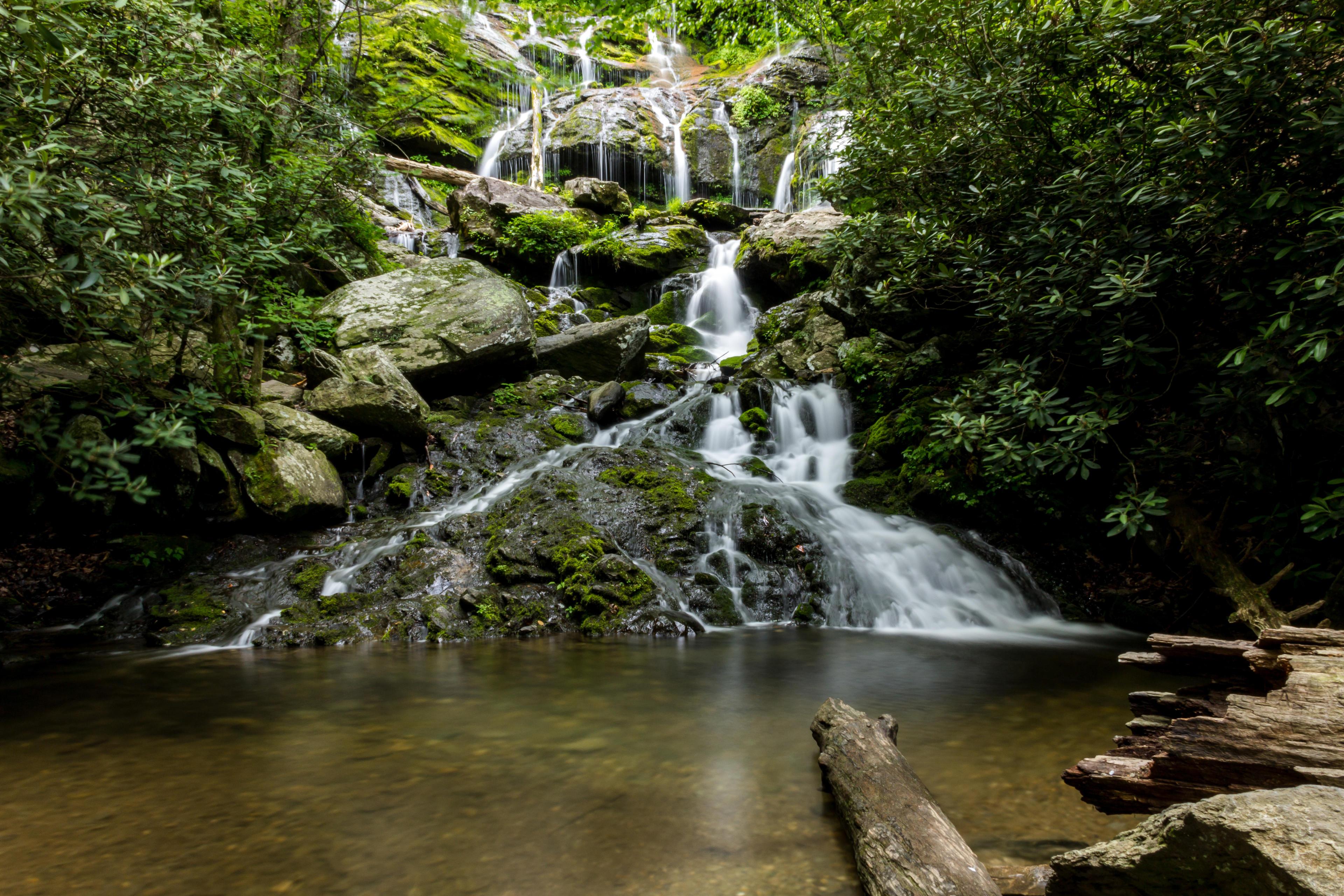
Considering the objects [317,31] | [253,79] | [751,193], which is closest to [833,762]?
[253,79]

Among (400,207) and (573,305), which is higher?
(400,207)

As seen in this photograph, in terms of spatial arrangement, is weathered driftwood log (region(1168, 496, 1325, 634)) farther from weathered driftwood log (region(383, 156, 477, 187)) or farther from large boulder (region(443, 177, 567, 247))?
weathered driftwood log (region(383, 156, 477, 187))

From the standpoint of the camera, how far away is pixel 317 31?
766cm

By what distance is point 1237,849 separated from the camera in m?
1.34

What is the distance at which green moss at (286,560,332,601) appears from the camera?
19.8ft

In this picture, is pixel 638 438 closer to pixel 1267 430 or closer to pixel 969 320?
pixel 969 320

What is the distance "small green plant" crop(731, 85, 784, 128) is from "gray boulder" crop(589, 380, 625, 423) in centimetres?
1591

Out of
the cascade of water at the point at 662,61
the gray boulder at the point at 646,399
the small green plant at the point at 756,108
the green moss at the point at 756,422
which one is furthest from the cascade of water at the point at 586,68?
the green moss at the point at 756,422

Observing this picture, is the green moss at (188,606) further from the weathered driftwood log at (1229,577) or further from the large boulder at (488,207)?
the large boulder at (488,207)

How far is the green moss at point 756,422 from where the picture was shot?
10039 mm

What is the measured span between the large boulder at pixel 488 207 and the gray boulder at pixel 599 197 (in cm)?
134

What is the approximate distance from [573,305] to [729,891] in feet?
43.8

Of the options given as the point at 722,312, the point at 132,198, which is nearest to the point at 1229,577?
the point at 132,198

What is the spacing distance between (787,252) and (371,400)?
361 inches
